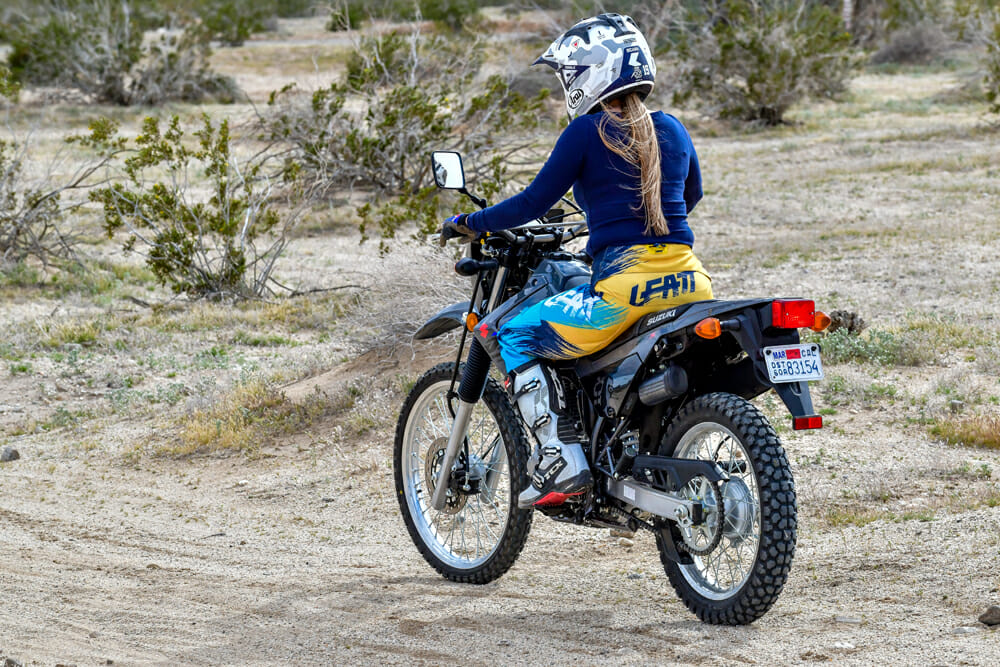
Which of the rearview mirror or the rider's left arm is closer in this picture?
the rider's left arm

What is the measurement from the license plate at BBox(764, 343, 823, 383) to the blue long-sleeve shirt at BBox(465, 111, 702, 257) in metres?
0.62

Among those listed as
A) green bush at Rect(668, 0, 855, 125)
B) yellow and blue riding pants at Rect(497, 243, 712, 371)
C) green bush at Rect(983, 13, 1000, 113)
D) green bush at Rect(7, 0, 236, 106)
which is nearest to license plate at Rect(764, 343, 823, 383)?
yellow and blue riding pants at Rect(497, 243, 712, 371)

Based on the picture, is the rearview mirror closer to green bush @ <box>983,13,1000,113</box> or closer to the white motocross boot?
the white motocross boot

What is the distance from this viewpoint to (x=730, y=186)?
16.3 m

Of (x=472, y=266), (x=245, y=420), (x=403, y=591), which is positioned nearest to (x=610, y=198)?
(x=472, y=266)

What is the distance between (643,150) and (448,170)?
2.44 ft

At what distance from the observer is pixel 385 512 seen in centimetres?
638

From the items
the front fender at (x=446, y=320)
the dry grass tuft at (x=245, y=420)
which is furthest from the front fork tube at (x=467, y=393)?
the dry grass tuft at (x=245, y=420)

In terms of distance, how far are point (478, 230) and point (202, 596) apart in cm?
196

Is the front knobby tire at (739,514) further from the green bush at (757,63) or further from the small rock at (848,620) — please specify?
the green bush at (757,63)

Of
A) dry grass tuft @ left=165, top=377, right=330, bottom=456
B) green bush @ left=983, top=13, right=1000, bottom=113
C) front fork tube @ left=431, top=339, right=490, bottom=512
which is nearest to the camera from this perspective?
front fork tube @ left=431, top=339, right=490, bottom=512

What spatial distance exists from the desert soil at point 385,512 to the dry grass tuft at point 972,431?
2.9 inches

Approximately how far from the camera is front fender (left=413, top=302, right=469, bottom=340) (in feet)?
16.6

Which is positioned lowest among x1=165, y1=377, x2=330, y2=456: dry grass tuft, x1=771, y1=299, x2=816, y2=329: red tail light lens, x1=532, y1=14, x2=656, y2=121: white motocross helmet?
x1=165, y1=377, x2=330, y2=456: dry grass tuft
